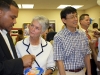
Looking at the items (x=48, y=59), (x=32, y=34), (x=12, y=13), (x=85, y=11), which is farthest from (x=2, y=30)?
(x=85, y=11)

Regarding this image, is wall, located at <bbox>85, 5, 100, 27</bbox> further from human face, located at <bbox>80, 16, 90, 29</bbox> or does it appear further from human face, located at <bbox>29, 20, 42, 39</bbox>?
human face, located at <bbox>29, 20, 42, 39</bbox>

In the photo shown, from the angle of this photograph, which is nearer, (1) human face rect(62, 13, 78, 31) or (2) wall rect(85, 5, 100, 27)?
(1) human face rect(62, 13, 78, 31)

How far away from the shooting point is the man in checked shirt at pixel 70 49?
6.53ft

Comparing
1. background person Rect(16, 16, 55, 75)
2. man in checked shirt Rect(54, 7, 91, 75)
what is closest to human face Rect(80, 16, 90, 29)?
man in checked shirt Rect(54, 7, 91, 75)

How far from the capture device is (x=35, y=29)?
5.83 feet

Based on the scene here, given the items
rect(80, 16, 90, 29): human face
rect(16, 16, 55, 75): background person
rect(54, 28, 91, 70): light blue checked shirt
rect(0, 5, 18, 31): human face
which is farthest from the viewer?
rect(80, 16, 90, 29): human face

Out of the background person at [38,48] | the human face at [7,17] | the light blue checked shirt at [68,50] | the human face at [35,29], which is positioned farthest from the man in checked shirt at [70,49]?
the human face at [7,17]

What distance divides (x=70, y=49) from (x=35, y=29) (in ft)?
1.69

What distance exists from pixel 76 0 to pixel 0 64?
648 centimetres

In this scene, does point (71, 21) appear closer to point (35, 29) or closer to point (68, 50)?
point (68, 50)

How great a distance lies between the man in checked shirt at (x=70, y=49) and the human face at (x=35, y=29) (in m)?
0.31

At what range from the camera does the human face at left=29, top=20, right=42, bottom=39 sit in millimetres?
1767

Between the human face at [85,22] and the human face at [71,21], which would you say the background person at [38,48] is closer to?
the human face at [71,21]

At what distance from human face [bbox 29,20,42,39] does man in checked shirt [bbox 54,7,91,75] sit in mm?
311
